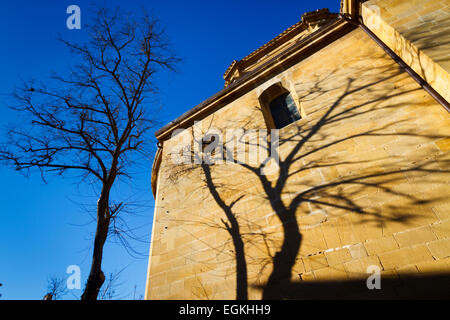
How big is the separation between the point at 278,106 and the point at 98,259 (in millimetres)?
5589

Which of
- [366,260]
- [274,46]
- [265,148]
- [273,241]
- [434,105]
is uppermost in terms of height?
[274,46]

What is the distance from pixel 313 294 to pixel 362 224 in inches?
49.1

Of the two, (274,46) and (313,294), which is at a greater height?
(274,46)

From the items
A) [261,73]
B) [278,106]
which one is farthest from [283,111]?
[261,73]

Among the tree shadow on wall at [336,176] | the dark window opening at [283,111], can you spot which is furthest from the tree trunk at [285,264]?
the dark window opening at [283,111]

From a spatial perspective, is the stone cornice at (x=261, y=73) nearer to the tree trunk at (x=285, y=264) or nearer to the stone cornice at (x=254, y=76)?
the stone cornice at (x=254, y=76)

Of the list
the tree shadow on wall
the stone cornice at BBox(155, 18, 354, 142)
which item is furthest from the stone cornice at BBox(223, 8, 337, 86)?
the tree shadow on wall

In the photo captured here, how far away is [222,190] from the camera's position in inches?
193

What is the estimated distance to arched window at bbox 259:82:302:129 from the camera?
5.50 meters

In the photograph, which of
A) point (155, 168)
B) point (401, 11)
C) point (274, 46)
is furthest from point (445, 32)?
point (274, 46)

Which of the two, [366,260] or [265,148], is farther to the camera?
[265,148]

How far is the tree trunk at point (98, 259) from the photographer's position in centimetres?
333
